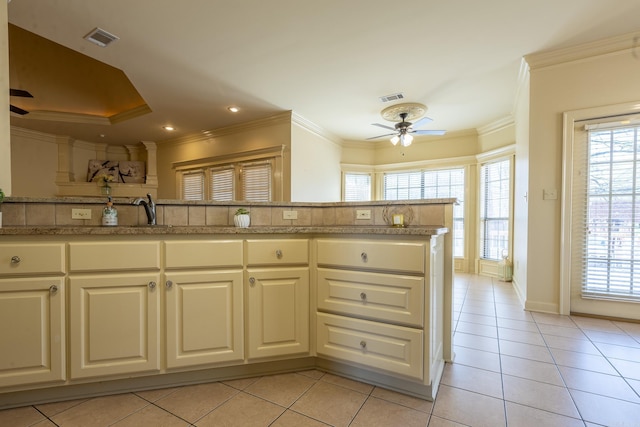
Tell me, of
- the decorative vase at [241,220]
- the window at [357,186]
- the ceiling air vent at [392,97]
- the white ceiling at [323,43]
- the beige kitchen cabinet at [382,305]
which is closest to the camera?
the beige kitchen cabinet at [382,305]

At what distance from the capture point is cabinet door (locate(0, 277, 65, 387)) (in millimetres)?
1413

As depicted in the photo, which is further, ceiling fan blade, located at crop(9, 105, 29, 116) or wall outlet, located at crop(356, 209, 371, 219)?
ceiling fan blade, located at crop(9, 105, 29, 116)

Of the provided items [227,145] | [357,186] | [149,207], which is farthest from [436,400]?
[357,186]

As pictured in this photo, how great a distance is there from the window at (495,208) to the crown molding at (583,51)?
1995mm

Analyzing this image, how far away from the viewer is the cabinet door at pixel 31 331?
141cm

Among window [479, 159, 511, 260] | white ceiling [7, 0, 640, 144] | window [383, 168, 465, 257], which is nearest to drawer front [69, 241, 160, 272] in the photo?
white ceiling [7, 0, 640, 144]

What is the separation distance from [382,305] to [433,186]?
4.89m

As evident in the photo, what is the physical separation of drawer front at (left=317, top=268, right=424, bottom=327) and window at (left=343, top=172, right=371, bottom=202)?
185 inches

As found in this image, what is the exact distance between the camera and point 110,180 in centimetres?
570

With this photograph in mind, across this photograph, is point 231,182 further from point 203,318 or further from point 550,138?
point 550,138

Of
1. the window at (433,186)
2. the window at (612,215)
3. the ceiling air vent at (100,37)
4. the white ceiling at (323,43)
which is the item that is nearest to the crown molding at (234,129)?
the white ceiling at (323,43)

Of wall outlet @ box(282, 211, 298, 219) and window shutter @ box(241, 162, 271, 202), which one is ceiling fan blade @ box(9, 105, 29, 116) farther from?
wall outlet @ box(282, 211, 298, 219)

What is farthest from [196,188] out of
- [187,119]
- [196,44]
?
[196,44]

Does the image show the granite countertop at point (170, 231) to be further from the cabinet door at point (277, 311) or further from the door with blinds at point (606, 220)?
the door with blinds at point (606, 220)
